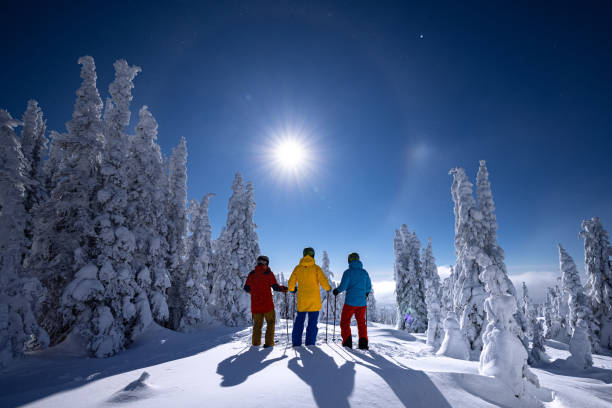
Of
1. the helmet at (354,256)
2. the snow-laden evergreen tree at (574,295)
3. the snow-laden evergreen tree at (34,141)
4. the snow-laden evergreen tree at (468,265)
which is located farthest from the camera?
the snow-laden evergreen tree at (574,295)

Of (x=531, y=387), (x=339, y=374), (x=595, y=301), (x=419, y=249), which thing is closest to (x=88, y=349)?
(x=339, y=374)

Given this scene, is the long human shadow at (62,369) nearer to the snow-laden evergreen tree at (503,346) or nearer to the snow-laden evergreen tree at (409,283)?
the snow-laden evergreen tree at (503,346)

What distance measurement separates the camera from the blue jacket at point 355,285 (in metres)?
7.12

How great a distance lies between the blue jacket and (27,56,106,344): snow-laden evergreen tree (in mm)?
10648

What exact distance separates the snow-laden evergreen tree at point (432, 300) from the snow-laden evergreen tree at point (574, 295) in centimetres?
1159

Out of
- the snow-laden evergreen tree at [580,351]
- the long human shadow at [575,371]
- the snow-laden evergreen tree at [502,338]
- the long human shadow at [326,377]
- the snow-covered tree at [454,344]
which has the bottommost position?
the long human shadow at [575,371]

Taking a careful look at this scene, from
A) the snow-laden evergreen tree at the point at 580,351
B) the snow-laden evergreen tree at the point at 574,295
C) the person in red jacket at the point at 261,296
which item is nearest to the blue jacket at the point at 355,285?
the person in red jacket at the point at 261,296

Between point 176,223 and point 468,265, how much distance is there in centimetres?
2150

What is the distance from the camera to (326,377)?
158 inches

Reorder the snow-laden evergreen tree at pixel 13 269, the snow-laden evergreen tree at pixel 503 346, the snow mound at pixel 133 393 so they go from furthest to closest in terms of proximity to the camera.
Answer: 1. the snow-laden evergreen tree at pixel 13 269
2. the snow-laden evergreen tree at pixel 503 346
3. the snow mound at pixel 133 393

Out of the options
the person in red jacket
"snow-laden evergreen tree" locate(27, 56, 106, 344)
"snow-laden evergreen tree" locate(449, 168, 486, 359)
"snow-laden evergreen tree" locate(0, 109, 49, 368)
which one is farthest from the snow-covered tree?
"snow-laden evergreen tree" locate(0, 109, 49, 368)

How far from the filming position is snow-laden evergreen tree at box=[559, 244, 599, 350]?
23984 millimetres

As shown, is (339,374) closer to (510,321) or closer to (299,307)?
(299,307)

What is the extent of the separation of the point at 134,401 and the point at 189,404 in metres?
0.88
